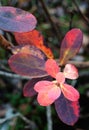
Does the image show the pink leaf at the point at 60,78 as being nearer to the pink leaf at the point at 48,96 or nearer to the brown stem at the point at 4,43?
the pink leaf at the point at 48,96

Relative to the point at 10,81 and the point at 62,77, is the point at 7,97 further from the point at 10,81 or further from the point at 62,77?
the point at 62,77

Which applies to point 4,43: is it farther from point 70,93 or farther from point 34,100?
point 34,100

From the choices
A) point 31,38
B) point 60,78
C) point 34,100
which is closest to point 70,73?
point 60,78

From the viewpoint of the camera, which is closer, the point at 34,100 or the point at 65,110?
the point at 65,110

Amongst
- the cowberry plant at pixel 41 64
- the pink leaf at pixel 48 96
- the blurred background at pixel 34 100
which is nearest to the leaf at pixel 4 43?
the cowberry plant at pixel 41 64

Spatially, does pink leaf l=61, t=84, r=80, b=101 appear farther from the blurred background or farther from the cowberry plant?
the blurred background

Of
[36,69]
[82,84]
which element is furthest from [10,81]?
[36,69]
